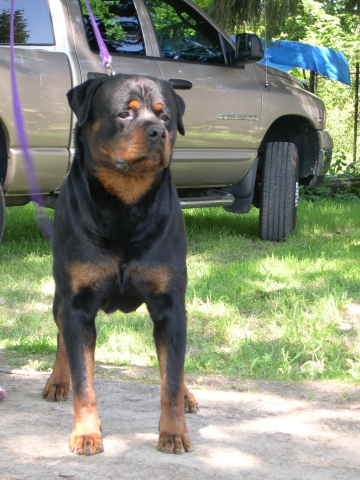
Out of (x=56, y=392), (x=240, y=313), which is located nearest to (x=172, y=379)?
(x=56, y=392)

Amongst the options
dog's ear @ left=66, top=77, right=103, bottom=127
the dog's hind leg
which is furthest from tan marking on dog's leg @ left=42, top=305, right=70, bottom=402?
dog's ear @ left=66, top=77, right=103, bottom=127

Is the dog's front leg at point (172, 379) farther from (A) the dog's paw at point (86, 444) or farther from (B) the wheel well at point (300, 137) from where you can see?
(B) the wheel well at point (300, 137)

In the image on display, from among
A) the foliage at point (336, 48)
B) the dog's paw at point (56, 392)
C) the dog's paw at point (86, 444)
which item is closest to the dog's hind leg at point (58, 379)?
the dog's paw at point (56, 392)

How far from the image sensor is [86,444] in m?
2.87

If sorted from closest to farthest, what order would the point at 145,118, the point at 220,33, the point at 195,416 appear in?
the point at 145,118 < the point at 195,416 < the point at 220,33

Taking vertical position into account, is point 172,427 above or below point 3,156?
below

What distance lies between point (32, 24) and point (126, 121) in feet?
10.7

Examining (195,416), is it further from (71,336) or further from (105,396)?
(71,336)

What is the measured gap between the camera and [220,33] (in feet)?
23.1

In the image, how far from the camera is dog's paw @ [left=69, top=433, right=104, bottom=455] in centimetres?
286

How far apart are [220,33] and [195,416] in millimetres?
4682

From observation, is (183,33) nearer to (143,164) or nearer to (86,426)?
(143,164)

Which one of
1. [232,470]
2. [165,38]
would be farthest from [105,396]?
[165,38]

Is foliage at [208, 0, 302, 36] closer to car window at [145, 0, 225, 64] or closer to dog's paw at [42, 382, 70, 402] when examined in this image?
car window at [145, 0, 225, 64]
